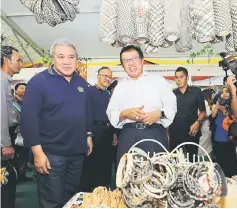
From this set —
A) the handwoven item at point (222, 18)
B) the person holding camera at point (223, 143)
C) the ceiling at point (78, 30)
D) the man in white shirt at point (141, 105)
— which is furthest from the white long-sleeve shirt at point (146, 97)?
the ceiling at point (78, 30)

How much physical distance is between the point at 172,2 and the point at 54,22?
0.76m

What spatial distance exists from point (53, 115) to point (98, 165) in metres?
1.50

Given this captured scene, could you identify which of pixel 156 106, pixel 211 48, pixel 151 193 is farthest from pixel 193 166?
pixel 211 48

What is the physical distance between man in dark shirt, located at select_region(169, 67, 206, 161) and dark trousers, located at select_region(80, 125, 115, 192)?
0.72 metres

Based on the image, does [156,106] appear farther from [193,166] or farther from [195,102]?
[195,102]

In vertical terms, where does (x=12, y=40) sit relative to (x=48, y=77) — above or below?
above

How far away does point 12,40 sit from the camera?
572 centimetres

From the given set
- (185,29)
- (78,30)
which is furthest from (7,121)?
(78,30)

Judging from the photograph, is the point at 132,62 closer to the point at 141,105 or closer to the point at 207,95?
the point at 141,105

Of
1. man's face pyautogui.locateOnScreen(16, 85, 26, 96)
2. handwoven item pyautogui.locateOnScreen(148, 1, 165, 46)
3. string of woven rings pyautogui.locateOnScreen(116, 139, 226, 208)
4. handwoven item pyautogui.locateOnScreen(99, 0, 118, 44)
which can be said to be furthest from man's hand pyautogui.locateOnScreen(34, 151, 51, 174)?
man's face pyautogui.locateOnScreen(16, 85, 26, 96)

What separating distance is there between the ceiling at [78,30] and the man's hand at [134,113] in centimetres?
255

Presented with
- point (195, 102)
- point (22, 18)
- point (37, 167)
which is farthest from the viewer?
point (22, 18)

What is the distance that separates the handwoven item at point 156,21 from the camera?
2141 mm

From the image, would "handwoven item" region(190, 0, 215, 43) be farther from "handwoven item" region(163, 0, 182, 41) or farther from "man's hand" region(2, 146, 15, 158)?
"man's hand" region(2, 146, 15, 158)
